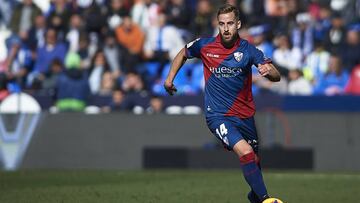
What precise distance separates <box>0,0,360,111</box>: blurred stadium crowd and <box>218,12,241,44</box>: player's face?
10.1 metres

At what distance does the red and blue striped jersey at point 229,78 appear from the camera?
10.2 metres

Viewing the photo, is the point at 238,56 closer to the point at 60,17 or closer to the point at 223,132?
the point at 223,132

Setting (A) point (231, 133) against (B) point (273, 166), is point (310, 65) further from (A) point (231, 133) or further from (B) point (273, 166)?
(A) point (231, 133)

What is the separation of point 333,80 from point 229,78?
35.5 feet

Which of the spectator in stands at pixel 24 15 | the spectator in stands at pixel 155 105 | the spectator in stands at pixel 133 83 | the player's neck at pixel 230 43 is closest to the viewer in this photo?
the player's neck at pixel 230 43

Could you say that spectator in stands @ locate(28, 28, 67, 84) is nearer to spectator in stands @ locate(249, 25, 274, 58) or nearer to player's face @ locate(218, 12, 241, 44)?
spectator in stands @ locate(249, 25, 274, 58)

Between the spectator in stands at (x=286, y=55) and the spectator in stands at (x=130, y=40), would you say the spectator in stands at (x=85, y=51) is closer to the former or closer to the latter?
the spectator in stands at (x=130, y=40)

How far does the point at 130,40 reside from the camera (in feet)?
74.1

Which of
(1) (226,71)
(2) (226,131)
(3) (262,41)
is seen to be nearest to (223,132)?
(2) (226,131)

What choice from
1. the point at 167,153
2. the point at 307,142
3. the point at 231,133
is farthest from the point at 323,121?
the point at 231,133

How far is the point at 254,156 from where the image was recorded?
392 inches

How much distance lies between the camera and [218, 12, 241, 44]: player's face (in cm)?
1006

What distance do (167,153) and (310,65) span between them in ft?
12.7

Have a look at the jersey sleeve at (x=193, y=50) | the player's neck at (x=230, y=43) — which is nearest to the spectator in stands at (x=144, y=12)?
the jersey sleeve at (x=193, y=50)
